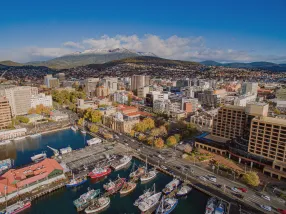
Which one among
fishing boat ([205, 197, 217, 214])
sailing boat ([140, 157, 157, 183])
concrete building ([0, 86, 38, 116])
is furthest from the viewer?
concrete building ([0, 86, 38, 116])

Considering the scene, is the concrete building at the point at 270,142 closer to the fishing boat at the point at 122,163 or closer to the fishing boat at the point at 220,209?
the fishing boat at the point at 220,209

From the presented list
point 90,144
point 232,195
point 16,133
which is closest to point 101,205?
point 232,195

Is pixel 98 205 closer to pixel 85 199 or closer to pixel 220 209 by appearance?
pixel 85 199

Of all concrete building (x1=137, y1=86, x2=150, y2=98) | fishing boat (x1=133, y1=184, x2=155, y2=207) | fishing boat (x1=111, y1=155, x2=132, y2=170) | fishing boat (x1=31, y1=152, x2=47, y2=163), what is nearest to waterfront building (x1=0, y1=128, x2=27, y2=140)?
fishing boat (x1=31, y1=152, x2=47, y2=163)

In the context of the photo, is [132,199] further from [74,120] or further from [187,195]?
[74,120]

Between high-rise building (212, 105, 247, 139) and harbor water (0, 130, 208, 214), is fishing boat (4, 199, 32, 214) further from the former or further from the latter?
high-rise building (212, 105, 247, 139)

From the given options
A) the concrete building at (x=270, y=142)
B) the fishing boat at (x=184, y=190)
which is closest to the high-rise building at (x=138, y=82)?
the concrete building at (x=270, y=142)
